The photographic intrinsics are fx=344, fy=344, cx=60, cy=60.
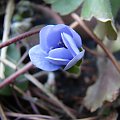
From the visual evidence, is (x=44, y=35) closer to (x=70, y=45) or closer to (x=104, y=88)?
(x=70, y=45)

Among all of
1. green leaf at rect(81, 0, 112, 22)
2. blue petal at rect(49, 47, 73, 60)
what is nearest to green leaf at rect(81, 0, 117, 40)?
green leaf at rect(81, 0, 112, 22)

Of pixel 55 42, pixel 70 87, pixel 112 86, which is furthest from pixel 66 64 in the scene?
pixel 70 87

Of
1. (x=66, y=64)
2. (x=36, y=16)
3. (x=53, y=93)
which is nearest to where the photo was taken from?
(x=66, y=64)

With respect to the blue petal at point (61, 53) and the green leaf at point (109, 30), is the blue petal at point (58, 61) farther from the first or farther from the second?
the green leaf at point (109, 30)

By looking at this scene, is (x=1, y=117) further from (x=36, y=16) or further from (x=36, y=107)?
(x=36, y=16)

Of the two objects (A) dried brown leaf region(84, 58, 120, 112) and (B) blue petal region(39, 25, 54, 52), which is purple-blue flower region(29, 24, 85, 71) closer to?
(B) blue petal region(39, 25, 54, 52)

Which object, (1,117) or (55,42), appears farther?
(1,117)

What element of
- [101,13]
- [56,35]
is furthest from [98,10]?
[56,35]

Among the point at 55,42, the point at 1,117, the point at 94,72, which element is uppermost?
the point at 55,42
